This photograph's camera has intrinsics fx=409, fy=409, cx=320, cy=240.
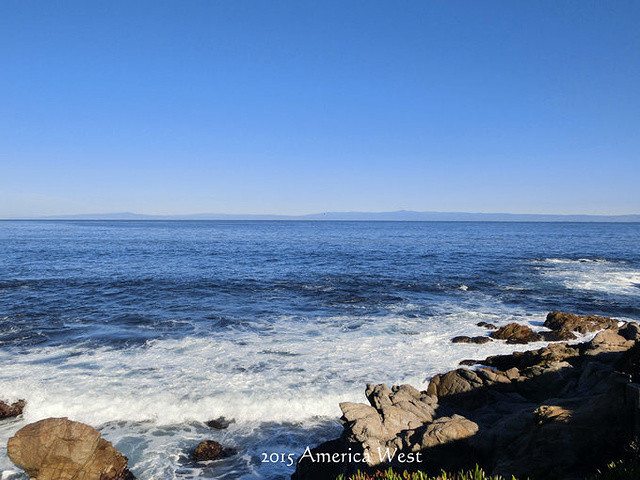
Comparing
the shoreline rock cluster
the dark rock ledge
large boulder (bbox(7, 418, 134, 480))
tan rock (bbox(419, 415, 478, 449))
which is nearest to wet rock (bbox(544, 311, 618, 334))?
the dark rock ledge

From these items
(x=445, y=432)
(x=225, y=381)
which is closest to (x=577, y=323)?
(x=445, y=432)

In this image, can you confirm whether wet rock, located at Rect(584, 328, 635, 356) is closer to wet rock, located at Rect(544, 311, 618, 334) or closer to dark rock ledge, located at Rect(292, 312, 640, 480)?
dark rock ledge, located at Rect(292, 312, 640, 480)

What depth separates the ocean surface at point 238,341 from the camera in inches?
566

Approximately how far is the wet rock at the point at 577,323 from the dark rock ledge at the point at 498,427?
1156 centimetres

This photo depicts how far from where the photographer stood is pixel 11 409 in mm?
15305

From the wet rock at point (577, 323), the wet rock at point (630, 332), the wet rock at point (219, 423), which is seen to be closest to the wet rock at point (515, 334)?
the wet rock at point (577, 323)

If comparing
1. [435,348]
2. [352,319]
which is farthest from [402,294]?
[435,348]

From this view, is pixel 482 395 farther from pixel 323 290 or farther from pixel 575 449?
pixel 323 290

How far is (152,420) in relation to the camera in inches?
587

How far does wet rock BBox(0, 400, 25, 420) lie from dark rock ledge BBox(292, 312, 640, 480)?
11.3 m

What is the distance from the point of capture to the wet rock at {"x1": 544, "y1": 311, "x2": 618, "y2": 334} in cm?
2566

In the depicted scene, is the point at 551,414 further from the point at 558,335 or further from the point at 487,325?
the point at 487,325

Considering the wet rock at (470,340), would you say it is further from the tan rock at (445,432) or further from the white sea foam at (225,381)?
the tan rock at (445,432)

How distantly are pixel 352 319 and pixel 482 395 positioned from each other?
14.6 metres
